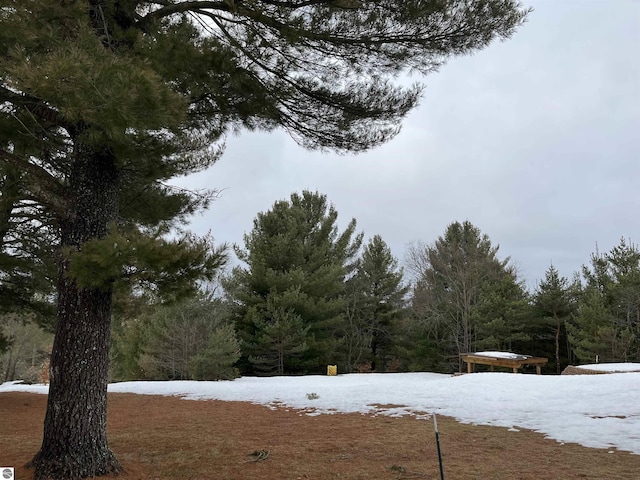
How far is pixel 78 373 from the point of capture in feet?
12.8

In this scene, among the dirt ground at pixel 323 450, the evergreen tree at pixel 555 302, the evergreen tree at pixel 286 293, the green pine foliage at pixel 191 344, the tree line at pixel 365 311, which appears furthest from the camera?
the evergreen tree at pixel 555 302

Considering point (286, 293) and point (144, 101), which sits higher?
point (286, 293)

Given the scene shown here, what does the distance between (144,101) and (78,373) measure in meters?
2.43

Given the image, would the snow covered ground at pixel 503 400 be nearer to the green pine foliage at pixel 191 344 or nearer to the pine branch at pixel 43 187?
the green pine foliage at pixel 191 344

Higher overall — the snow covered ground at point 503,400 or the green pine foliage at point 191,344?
the green pine foliage at point 191,344

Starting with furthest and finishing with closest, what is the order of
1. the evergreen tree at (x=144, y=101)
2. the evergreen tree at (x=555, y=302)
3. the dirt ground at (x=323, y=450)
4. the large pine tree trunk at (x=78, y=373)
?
the evergreen tree at (x=555, y=302) < the dirt ground at (x=323, y=450) < the large pine tree trunk at (x=78, y=373) < the evergreen tree at (x=144, y=101)

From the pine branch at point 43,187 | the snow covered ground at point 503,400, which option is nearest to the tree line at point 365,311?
the snow covered ground at point 503,400

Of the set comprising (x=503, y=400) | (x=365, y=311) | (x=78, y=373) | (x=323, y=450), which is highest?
(x=365, y=311)

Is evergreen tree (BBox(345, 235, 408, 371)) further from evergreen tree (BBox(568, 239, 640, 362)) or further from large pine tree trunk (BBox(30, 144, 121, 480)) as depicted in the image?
large pine tree trunk (BBox(30, 144, 121, 480))

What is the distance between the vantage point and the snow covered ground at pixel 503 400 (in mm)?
5863

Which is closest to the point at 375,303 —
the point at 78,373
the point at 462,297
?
the point at 462,297

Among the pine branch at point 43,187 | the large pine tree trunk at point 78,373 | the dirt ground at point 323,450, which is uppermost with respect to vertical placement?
the pine branch at point 43,187

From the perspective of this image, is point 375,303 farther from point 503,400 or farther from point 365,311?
point 503,400

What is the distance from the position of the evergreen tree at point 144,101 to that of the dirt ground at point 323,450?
1.05m
